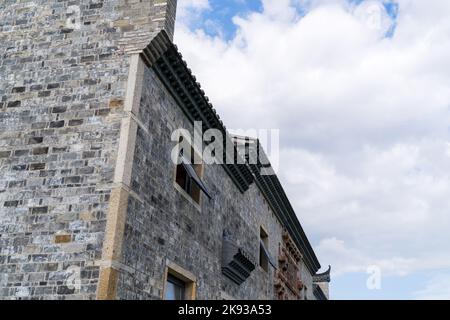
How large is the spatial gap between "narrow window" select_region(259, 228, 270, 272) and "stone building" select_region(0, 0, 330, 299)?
4.41 meters

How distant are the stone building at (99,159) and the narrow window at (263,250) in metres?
4.41

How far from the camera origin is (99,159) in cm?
761

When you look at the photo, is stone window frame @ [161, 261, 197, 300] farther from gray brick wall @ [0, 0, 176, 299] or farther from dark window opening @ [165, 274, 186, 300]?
gray brick wall @ [0, 0, 176, 299]

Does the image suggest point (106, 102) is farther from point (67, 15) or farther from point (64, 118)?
point (67, 15)

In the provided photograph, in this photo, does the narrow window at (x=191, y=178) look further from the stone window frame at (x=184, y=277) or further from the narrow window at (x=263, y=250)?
the narrow window at (x=263, y=250)

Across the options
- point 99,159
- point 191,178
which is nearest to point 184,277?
point 191,178

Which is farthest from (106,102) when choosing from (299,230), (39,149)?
(299,230)

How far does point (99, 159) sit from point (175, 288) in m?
3.06

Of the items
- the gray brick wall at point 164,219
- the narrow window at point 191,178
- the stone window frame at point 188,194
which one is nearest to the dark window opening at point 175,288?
the gray brick wall at point 164,219

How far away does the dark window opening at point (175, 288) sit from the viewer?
8.89 meters

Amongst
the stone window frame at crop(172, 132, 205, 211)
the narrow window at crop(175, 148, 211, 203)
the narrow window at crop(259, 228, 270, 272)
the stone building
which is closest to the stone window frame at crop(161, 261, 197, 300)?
the stone building

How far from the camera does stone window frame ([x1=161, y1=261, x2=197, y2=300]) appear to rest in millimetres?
8555

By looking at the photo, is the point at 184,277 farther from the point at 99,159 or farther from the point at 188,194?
the point at 99,159

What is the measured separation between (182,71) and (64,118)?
243 centimetres
